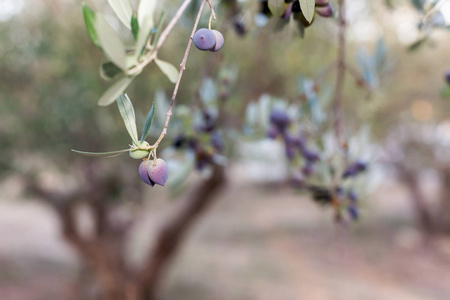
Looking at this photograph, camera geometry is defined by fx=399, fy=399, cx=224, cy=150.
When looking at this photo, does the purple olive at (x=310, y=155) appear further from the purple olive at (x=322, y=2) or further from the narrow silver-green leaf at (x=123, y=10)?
the narrow silver-green leaf at (x=123, y=10)

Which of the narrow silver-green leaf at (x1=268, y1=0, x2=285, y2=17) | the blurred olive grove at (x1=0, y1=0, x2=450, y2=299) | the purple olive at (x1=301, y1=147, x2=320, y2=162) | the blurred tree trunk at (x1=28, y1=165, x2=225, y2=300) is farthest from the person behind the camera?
the blurred tree trunk at (x1=28, y1=165, x2=225, y2=300)

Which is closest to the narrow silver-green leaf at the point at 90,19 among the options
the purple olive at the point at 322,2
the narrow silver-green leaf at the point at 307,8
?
the narrow silver-green leaf at the point at 307,8

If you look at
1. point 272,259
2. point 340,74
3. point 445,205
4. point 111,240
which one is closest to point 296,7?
Result: point 340,74

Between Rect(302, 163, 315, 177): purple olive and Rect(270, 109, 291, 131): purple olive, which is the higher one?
Rect(270, 109, 291, 131): purple olive

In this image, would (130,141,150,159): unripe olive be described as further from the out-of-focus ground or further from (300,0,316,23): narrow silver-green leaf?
the out-of-focus ground

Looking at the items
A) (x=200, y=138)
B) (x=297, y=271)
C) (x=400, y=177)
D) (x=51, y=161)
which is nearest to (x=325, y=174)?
(x=200, y=138)

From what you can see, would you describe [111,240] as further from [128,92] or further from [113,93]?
[113,93]

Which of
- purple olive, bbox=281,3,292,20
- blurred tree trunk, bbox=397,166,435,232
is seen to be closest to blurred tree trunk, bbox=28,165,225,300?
purple olive, bbox=281,3,292,20

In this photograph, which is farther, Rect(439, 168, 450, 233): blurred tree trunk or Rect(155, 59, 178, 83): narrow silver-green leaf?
Rect(439, 168, 450, 233): blurred tree trunk

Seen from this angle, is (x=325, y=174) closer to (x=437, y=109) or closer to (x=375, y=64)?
(x=375, y=64)
